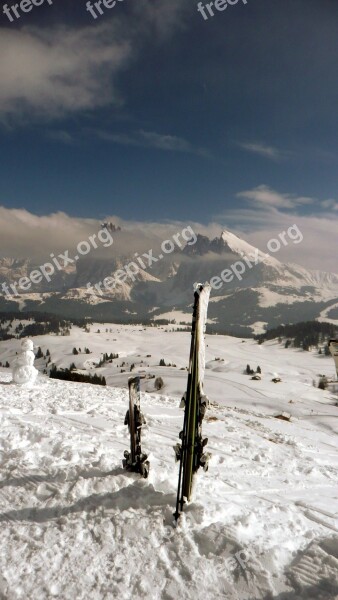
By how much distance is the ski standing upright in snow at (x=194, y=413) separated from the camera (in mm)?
8211

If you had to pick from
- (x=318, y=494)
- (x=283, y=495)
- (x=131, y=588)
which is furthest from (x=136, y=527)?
(x=318, y=494)

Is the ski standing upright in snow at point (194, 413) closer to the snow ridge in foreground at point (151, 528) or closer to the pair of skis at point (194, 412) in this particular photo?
the pair of skis at point (194, 412)

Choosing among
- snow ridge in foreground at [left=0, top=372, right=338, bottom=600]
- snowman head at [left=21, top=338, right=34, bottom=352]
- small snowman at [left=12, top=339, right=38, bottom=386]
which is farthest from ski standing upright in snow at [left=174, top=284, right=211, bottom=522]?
snowman head at [left=21, top=338, right=34, bottom=352]

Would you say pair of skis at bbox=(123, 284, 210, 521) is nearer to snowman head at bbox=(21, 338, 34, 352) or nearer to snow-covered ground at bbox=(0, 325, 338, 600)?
snow-covered ground at bbox=(0, 325, 338, 600)

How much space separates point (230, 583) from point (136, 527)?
87.6 inches

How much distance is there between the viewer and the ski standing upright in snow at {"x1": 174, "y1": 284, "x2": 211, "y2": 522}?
8.21 meters

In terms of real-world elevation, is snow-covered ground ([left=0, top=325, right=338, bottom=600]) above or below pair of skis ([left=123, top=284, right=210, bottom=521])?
below

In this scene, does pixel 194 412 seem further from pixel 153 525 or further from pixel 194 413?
pixel 153 525

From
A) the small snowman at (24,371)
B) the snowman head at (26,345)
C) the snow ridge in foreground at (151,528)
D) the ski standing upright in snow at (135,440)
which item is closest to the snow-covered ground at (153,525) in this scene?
the snow ridge in foreground at (151,528)

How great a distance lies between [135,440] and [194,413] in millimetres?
2643

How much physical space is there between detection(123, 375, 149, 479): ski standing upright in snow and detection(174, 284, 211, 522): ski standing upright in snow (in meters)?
1.60

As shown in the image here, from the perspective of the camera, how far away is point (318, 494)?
37.3 ft

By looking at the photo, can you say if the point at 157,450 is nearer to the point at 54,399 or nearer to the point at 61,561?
the point at 61,561

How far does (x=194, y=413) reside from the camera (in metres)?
8.34
